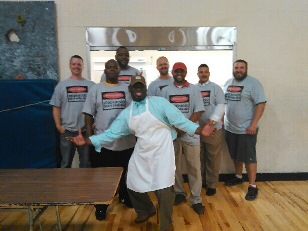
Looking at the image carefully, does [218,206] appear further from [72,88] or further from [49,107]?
[49,107]

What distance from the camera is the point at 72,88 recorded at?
3225 mm

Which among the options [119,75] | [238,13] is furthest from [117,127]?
[238,13]

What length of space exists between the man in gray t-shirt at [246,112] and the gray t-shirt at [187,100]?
0.71 m

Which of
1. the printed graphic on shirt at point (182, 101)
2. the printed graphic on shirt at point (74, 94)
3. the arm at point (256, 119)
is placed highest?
the printed graphic on shirt at point (74, 94)

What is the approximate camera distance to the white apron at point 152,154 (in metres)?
2.61

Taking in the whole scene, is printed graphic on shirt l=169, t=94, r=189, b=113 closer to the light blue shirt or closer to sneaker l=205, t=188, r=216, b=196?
the light blue shirt

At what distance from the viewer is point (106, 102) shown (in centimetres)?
297

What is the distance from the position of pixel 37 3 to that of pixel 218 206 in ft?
10.7

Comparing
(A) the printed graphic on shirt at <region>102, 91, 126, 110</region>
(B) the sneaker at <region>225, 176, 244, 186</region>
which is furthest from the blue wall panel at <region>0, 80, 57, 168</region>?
(B) the sneaker at <region>225, 176, 244, 186</region>

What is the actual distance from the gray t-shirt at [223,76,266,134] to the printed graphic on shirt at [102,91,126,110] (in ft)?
4.83

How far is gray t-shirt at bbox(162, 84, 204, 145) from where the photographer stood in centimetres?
315

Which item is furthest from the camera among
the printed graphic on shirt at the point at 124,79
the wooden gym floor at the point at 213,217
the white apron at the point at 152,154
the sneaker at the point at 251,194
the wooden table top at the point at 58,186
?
the sneaker at the point at 251,194

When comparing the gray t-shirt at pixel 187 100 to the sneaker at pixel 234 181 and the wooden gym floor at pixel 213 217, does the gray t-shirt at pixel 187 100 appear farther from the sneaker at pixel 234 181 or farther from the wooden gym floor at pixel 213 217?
the sneaker at pixel 234 181

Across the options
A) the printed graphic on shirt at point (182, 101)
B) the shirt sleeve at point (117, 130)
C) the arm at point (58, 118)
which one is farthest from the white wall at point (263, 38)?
the shirt sleeve at point (117, 130)
